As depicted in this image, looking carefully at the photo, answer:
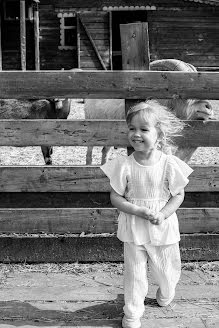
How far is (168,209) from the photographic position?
11.9ft

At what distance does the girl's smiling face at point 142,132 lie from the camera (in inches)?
141

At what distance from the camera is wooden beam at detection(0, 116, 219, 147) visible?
4867 millimetres

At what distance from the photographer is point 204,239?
4.97 m

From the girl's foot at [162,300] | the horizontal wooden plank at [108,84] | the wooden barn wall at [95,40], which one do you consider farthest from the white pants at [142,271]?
the wooden barn wall at [95,40]

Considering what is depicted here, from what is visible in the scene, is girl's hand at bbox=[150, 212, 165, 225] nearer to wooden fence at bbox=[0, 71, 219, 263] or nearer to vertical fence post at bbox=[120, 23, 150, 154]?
wooden fence at bbox=[0, 71, 219, 263]

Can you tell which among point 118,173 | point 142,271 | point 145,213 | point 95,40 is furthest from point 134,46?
point 95,40

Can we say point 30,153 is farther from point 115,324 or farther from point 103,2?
point 103,2

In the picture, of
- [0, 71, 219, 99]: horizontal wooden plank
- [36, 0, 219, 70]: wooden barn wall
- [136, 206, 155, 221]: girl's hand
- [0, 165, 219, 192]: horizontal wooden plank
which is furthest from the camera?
[36, 0, 219, 70]: wooden barn wall

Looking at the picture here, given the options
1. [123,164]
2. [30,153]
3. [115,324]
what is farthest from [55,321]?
[30,153]

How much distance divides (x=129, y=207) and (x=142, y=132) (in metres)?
0.44

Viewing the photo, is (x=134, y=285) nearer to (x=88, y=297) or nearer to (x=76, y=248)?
(x=88, y=297)

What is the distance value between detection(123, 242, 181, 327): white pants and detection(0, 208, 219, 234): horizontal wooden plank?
115 centimetres

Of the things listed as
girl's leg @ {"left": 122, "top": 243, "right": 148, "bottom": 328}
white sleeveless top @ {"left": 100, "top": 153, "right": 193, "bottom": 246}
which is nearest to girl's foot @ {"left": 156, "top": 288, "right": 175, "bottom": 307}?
girl's leg @ {"left": 122, "top": 243, "right": 148, "bottom": 328}

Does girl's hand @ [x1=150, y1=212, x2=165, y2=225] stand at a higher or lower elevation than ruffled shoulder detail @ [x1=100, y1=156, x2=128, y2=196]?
lower
